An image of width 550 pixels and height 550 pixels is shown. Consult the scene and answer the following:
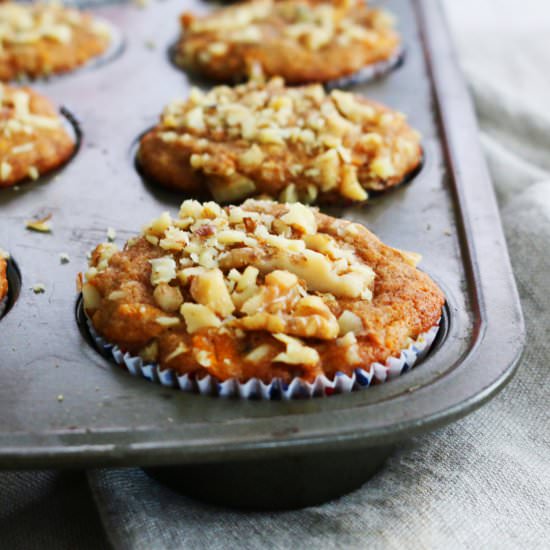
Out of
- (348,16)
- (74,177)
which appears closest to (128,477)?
(74,177)

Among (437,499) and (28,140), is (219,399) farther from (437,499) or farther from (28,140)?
(28,140)

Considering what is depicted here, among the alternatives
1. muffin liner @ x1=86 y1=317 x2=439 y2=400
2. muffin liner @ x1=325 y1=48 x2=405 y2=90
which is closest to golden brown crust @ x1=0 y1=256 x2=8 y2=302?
muffin liner @ x1=86 y1=317 x2=439 y2=400

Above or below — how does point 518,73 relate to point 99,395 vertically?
below

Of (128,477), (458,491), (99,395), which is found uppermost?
(99,395)

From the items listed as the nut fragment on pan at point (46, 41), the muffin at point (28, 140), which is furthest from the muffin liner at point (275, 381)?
the nut fragment on pan at point (46, 41)

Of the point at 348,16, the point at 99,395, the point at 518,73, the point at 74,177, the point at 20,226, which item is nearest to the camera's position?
the point at 99,395

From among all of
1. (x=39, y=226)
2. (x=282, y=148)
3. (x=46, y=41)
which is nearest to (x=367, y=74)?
(x=282, y=148)

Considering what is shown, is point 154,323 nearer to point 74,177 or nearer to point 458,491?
point 458,491

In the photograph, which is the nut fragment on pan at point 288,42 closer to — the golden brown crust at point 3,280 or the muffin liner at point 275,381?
the golden brown crust at point 3,280
